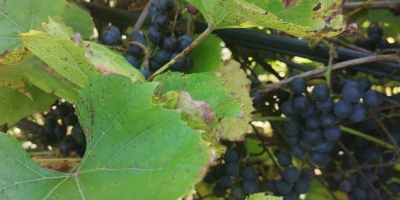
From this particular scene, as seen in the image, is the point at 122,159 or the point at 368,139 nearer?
the point at 122,159

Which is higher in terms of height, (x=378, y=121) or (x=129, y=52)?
(x=129, y=52)

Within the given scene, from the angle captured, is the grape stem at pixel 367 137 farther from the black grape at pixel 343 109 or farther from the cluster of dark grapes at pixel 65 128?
the cluster of dark grapes at pixel 65 128

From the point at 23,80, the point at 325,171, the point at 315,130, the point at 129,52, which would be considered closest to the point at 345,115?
the point at 315,130

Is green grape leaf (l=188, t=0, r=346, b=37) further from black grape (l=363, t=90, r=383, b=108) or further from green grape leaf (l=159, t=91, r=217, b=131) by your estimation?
black grape (l=363, t=90, r=383, b=108)

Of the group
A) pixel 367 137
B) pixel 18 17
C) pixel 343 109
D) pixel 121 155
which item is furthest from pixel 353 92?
pixel 18 17

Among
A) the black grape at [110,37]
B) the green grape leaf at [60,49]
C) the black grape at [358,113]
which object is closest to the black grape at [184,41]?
the black grape at [110,37]

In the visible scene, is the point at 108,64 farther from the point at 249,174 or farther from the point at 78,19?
the point at 249,174

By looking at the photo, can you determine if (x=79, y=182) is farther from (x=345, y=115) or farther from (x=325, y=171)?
(x=325, y=171)
